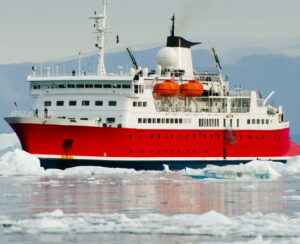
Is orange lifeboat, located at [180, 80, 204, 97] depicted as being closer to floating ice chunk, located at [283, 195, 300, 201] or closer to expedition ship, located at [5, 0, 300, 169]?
expedition ship, located at [5, 0, 300, 169]

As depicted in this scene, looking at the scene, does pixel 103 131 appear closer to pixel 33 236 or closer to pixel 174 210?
pixel 174 210

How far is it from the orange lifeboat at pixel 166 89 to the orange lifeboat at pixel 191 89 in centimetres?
78

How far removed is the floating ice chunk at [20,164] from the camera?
43031 millimetres

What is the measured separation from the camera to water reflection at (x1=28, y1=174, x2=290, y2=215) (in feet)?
92.1

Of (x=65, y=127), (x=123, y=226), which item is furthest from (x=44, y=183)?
(x=123, y=226)

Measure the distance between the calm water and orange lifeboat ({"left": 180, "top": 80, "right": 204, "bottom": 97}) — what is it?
8.80 metres

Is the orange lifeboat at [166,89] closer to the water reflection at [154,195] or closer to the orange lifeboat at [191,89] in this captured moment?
the orange lifeboat at [191,89]

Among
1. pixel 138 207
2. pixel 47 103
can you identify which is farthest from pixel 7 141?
pixel 138 207

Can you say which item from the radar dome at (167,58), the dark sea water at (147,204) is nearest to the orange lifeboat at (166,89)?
the radar dome at (167,58)

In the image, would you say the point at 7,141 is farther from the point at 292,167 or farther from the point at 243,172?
the point at 243,172

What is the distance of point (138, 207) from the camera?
2847 centimetres

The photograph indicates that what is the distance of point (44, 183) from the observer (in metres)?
38.0

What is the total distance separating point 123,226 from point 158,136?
2601 centimetres

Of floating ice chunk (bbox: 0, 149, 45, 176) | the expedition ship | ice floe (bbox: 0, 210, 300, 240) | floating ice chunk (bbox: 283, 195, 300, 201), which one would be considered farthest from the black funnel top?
ice floe (bbox: 0, 210, 300, 240)
